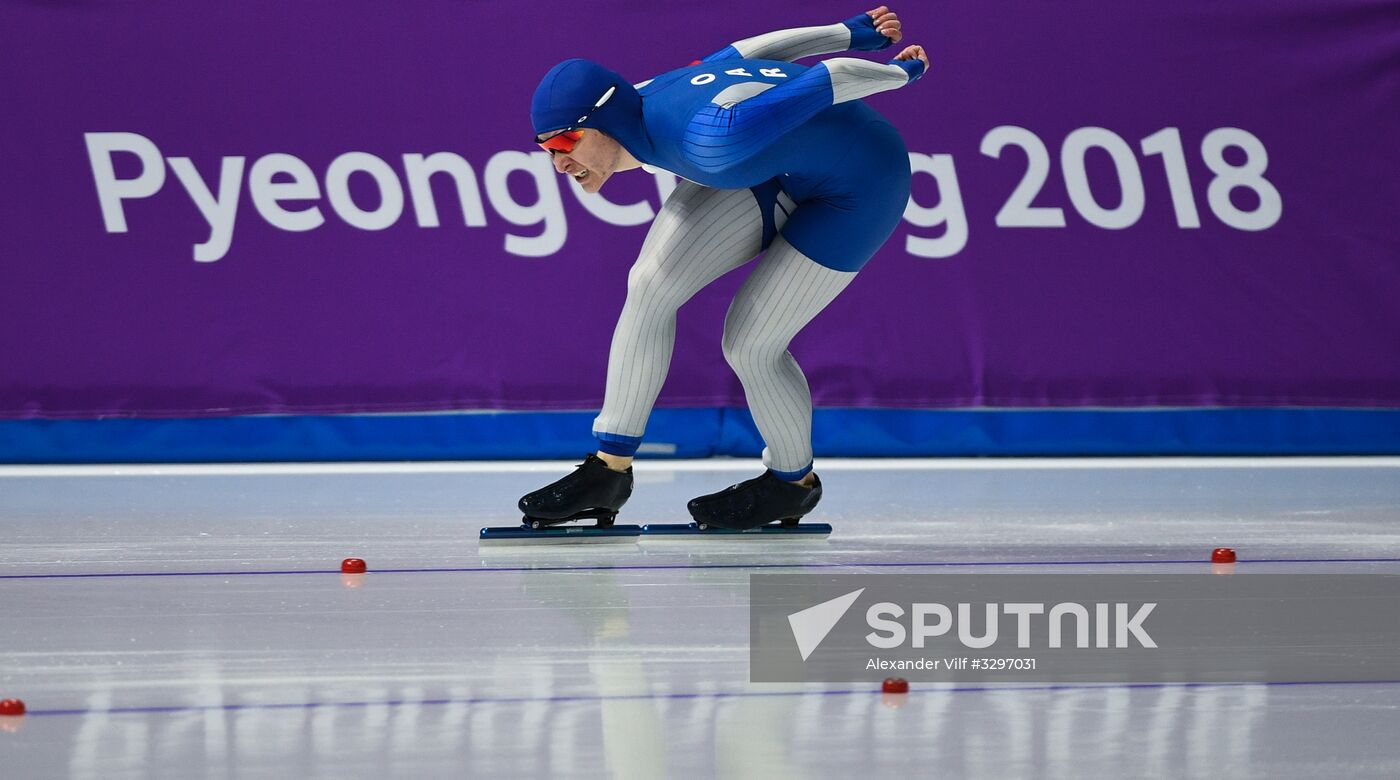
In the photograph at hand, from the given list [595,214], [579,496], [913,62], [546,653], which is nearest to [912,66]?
[913,62]

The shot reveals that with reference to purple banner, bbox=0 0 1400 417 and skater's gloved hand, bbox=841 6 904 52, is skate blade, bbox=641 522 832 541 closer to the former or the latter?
skater's gloved hand, bbox=841 6 904 52

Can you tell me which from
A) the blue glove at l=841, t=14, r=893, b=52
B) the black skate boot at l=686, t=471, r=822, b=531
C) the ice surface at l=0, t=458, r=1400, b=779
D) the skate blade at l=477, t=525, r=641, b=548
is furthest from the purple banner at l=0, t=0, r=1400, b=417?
the skate blade at l=477, t=525, r=641, b=548

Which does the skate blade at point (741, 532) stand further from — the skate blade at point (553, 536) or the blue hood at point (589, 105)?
the blue hood at point (589, 105)

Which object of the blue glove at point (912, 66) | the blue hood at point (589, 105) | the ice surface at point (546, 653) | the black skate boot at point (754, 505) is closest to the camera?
the ice surface at point (546, 653)

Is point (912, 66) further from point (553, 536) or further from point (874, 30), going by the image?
point (553, 536)

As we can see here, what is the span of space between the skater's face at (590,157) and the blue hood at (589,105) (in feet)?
0.07

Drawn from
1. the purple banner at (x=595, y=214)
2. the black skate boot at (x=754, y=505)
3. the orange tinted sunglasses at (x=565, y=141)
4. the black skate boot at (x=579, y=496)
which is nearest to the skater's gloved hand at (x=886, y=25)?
the orange tinted sunglasses at (x=565, y=141)

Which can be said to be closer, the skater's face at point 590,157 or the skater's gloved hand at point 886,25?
the skater's face at point 590,157

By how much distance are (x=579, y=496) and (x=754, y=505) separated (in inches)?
15.1

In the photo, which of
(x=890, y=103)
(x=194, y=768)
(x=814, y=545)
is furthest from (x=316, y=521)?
(x=890, y=103)

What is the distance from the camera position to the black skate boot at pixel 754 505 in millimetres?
3395

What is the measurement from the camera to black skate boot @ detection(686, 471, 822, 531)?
134 inches

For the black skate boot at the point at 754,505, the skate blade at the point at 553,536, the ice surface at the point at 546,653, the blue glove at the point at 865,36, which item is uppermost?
the blue glove at the point at 865,36

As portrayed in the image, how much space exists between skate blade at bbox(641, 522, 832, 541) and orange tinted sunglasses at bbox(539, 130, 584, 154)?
0.82 metres
